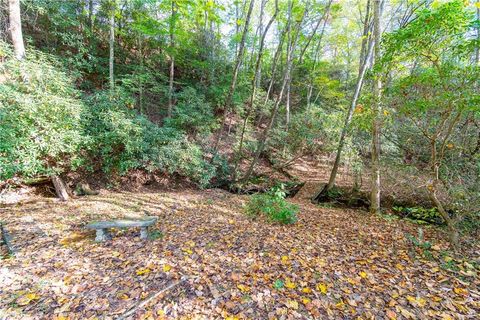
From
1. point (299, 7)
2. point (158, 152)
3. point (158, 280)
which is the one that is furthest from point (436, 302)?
point (299, 7)

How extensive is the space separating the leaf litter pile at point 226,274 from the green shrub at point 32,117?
50.1 inches

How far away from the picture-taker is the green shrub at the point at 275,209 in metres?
5.16

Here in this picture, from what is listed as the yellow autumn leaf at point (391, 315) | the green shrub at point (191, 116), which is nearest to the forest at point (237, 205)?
the yellow autumn leaf at point (391, 315)

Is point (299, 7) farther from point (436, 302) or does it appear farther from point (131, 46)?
point (436, 302)

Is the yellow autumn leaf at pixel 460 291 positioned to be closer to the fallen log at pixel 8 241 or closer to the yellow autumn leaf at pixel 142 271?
the yellow autumn leaf at pixel 142 271

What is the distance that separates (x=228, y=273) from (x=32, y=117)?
5.69 meters

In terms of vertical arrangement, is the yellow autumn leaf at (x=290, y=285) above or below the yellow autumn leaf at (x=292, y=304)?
below

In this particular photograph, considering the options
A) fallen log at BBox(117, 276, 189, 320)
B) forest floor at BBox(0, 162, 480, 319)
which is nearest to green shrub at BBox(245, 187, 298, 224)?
forest floor at BBox(0, 162, 480, 319)

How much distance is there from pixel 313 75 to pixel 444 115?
1197 centimetres

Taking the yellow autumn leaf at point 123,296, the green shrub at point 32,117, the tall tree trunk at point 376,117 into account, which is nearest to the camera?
the yellow autumn leaf at point 123,296

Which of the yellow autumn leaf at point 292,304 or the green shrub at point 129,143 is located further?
the green shrub at point 129,143

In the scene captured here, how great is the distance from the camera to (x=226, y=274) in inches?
118

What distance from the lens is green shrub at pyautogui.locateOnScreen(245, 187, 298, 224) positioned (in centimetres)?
516

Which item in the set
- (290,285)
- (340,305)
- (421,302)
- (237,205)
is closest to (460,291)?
(421,302)
